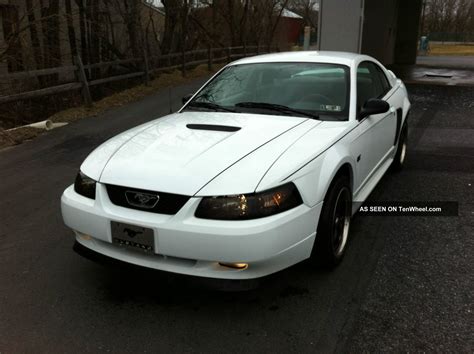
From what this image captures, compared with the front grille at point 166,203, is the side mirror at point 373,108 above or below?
→ above

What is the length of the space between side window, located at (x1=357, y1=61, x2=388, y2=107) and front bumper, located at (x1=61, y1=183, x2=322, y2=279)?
1722 mm

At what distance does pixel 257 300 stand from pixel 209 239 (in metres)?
0.72

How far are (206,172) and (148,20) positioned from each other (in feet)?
54.9

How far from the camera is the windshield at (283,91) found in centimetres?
392

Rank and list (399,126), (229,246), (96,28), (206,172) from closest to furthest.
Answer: (229,246) < (206,172) < (399,126) < (96,28)

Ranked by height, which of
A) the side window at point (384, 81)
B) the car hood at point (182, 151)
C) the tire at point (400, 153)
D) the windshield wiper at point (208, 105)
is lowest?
the tire at point (400, 153)

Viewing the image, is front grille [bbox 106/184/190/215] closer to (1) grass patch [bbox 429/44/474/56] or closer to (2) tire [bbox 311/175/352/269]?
(2) tire [bbox 311/175/352/269]

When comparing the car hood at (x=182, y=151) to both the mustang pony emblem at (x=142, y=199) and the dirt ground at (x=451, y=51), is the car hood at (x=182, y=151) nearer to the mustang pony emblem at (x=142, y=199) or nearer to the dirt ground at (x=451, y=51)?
the mustang pony emblem at (x=142, y=199)

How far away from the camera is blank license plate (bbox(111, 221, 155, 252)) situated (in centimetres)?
270

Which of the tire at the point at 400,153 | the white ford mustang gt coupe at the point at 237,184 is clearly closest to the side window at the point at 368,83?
the white ford mustang gt coupe at the point at 237,184

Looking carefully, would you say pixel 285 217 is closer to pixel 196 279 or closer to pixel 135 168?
pixel 196 279

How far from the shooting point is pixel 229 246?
101 inches

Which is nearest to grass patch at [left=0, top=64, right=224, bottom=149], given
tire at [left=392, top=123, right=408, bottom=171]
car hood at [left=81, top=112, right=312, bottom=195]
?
car hood at [left=81, top=112, right=312, bottom=195]

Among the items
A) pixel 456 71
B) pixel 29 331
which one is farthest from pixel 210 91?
pixel 456 71
